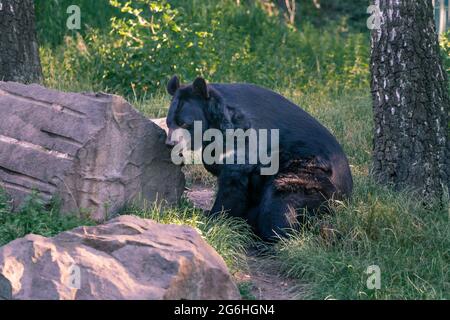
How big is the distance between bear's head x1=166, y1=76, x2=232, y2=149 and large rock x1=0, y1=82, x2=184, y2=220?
24 cm

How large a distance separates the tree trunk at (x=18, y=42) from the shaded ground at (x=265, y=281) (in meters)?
4.01

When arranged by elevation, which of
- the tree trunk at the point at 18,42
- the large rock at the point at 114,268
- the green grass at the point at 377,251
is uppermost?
the tree trunk at the point at 18,42

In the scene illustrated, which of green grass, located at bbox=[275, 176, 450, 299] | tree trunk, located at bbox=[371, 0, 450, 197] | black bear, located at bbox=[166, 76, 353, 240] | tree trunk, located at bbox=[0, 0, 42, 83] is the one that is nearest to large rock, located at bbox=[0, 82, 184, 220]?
black bear, located at bbox=[166, 76, 353, 240]

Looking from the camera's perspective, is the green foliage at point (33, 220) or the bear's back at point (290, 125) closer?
the green foliage at point (33, 220)

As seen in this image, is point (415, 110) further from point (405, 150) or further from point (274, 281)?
point (274, 281)

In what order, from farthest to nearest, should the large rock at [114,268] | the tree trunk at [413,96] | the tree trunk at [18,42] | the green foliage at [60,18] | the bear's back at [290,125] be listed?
the green foliage at [60,18], the tree trunk at [18,42], the tree trunk at [413,96], the bear's back at [290,125], the large rock at [114,268]

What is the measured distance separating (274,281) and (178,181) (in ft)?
4.71

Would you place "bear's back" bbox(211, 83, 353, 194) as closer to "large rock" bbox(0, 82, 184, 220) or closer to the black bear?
the black bear

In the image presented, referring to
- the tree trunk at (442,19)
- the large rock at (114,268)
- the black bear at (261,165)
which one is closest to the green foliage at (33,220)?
the large rock at (114,268)

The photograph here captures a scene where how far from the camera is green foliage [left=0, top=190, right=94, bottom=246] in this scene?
5.63 metres

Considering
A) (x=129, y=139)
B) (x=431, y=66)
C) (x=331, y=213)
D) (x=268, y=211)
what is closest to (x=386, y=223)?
(x=331, y=213)

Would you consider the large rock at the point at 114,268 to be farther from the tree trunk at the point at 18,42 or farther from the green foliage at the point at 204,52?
the green foliage at the point at 204,52

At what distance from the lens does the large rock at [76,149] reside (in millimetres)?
6039

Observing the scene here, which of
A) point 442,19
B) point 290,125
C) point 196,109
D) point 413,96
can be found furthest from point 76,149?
point 442,19
